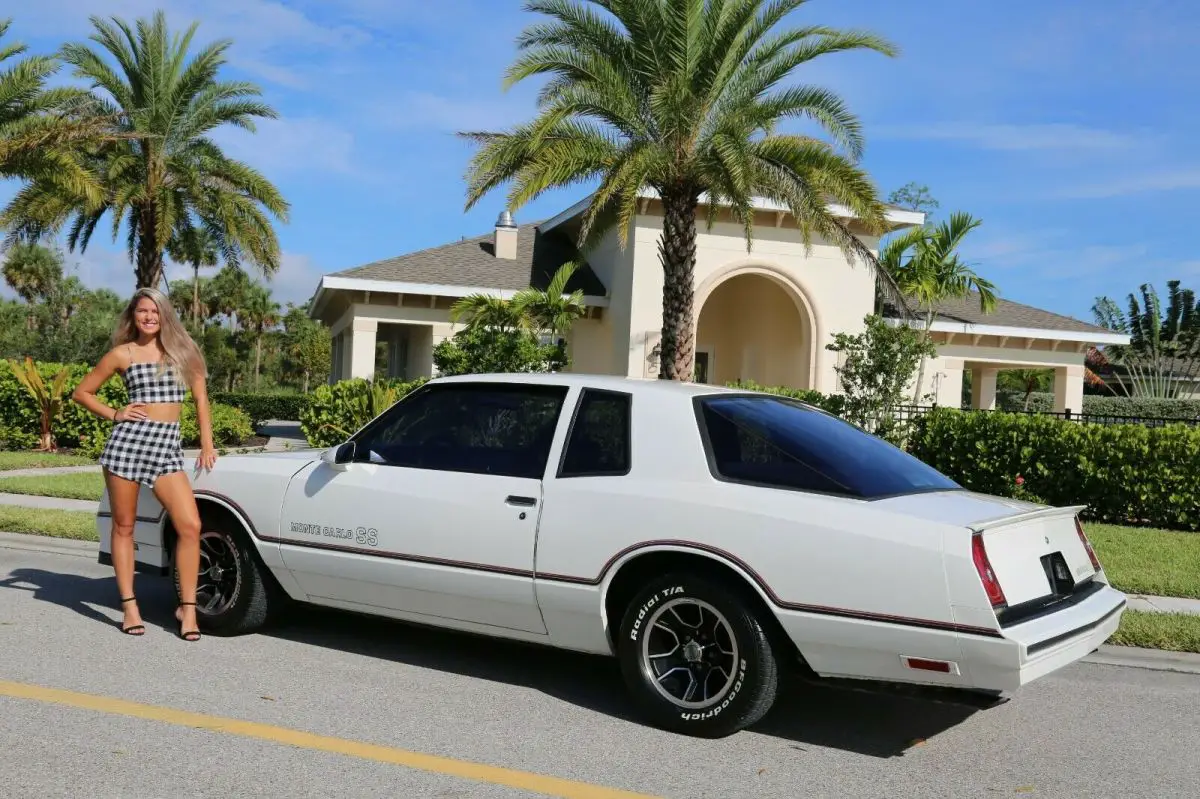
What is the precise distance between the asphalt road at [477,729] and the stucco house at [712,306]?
15.6 metres

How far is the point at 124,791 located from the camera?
3.88 metres

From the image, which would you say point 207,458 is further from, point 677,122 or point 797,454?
point 677,122

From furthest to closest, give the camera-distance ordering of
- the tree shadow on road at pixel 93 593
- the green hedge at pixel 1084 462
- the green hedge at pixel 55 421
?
1. the green hedge at pixel 55 421
2. the green hedge at pixel 1084 462
3. the tree shadow on road at pixel 93 593

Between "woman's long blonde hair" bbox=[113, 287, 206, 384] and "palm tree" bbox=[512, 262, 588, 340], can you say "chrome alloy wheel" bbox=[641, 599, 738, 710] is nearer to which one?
"woman's long blonde hair" bbox=[113, 287, 206, 384]

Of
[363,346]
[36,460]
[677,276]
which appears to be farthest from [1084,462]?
[363,346]

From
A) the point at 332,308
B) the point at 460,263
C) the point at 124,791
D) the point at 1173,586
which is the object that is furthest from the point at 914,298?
the point at 124,791

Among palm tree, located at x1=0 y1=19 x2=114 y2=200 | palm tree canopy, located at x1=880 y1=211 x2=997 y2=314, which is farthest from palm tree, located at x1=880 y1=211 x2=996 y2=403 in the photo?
palm tree, located at x1=0 y1=19 x2=114 y2=200

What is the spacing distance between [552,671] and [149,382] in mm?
2730

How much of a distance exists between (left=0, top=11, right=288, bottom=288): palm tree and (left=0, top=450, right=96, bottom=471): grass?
5.13m

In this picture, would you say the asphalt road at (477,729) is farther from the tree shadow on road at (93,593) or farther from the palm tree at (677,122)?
the palm tree at (677,122)

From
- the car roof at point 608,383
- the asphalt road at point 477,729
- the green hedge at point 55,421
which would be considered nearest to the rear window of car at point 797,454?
the car roof at point 608,383

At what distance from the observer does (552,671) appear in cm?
586

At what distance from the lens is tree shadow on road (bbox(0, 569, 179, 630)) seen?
678cm

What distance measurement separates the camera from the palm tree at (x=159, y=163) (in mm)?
21422
